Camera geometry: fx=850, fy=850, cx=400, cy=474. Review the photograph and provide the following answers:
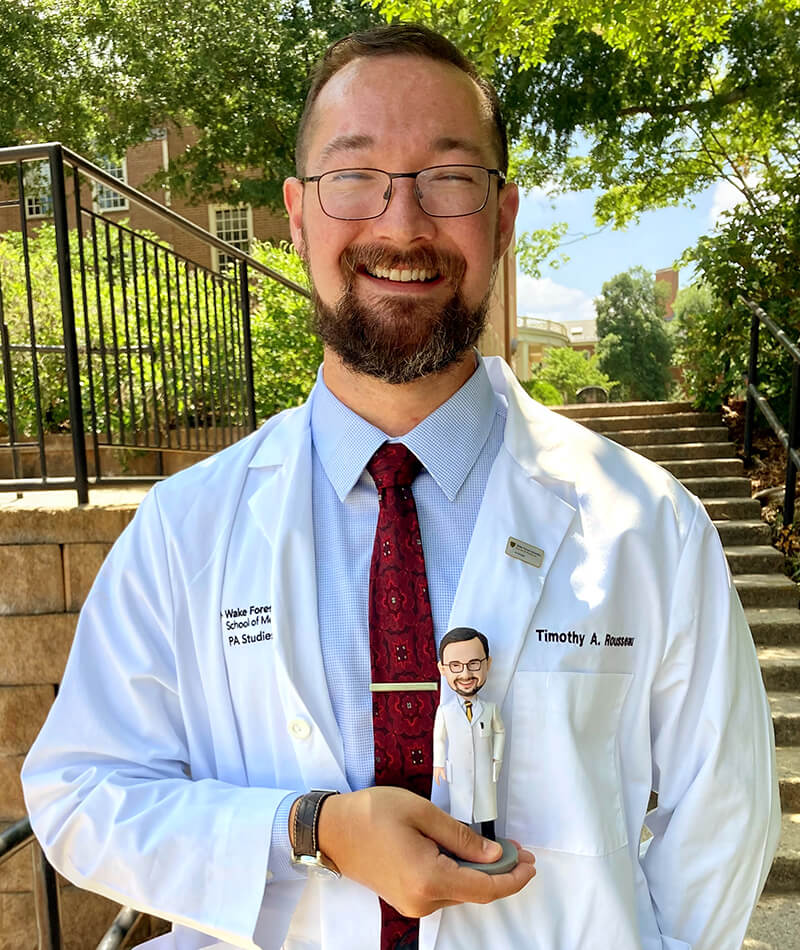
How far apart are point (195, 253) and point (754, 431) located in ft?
49.8

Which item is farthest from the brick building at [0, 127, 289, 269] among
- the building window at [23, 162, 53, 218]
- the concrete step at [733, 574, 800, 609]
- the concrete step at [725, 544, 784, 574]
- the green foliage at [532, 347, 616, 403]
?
the green foliage at [532, 347, 616, 403]

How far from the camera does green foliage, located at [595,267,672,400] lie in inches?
2303

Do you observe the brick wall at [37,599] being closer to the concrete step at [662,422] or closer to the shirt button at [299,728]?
the shirt button at [299,728]

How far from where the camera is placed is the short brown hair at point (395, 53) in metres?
1.62

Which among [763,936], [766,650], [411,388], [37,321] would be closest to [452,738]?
[411,388]

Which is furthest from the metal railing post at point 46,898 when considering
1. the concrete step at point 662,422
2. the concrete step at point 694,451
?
the concrete step at point 662,422

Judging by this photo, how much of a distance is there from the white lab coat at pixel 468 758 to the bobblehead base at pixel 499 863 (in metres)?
0.05

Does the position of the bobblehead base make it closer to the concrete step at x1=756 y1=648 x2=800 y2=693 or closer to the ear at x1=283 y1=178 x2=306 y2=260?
the ear at x1=283 y1=178 x2=306 y2=260

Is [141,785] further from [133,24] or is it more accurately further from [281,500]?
[133,24]

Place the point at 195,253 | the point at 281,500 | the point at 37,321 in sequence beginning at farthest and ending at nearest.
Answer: the point at 195,253 < the point at 37,321 < the point at 281,500

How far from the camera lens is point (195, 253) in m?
19.8

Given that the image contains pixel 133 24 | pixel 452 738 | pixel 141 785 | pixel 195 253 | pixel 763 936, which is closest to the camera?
pixel 452 738

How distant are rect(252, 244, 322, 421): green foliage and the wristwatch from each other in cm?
697

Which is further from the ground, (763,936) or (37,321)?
(37,321)
